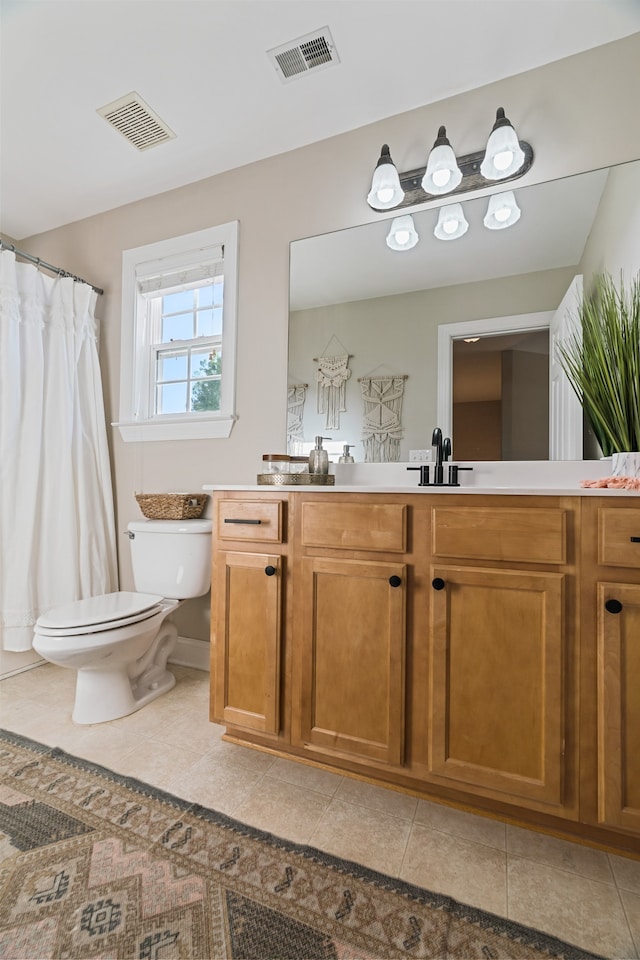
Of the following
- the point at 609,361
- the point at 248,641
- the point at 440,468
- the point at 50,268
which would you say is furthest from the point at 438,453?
the point at 50,268

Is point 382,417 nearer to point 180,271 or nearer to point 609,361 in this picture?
point 609,361

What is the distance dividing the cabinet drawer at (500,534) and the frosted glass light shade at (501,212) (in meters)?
1.19

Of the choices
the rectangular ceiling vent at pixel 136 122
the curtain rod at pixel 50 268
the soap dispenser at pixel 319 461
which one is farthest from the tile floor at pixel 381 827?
the rectangular ceiling vent at pixel 136 122

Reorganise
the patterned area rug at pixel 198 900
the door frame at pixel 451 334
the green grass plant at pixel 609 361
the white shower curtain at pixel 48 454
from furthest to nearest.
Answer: the white shower curtain at pixel 48 454
the door frame at pixel 451 334
the green grass plant at pixel 609 361
the patterned area rug at pixel 198 900

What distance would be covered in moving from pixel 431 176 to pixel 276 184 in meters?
0.78

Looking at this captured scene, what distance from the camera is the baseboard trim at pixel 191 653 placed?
2287 millimetres

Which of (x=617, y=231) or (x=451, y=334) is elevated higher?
(x=617, y=231)

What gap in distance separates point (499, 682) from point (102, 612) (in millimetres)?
1415

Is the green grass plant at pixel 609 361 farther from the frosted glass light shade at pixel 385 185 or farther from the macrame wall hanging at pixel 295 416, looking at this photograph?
the macrame wall hanging at pixel 295 416

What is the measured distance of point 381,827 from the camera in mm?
1249

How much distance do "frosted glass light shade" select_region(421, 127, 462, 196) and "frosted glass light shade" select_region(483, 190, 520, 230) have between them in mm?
166

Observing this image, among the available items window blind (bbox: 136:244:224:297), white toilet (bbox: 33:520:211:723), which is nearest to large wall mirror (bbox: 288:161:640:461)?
window blind (bbox: 136:244:224:297)

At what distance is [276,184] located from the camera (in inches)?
83.5

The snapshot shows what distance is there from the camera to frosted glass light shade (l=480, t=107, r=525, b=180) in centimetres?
159
